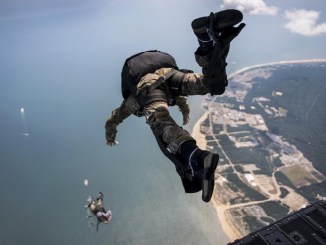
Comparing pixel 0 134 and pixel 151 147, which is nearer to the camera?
pixel 151 147

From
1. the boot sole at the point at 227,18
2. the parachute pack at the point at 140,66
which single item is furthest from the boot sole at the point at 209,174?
the parachute pack at the point at 140,66

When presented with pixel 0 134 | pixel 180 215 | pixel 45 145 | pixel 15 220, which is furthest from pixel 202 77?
pixel 0 134

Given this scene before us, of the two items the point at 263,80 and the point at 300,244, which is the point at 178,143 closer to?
the point at 300,244

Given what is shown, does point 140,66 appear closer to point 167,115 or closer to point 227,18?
point 167,115

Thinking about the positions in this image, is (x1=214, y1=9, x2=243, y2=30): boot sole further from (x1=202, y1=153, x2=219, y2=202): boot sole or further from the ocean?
the ocean

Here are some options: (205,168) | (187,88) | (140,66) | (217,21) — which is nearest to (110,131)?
(140,66)

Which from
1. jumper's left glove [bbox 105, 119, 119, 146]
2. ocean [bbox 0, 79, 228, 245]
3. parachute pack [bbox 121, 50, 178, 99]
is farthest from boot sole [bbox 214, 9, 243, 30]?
ocean [bbox 0, 79, 228, 245]
